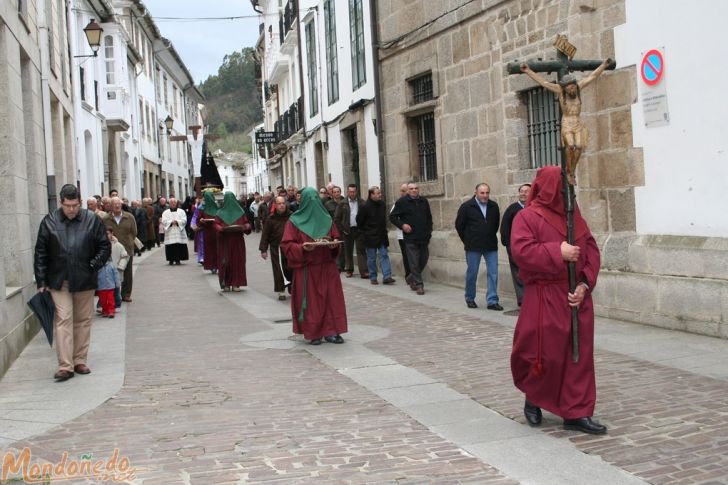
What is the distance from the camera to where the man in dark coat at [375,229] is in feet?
49.2

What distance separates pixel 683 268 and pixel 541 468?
4.84 metres

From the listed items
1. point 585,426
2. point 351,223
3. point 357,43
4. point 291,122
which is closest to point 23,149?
point 351,223

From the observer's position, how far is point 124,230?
1355 cm

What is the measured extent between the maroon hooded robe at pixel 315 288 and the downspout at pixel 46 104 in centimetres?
501

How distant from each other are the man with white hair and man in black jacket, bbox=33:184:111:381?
5.51 m

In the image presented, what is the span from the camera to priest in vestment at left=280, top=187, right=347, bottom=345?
9.17 m

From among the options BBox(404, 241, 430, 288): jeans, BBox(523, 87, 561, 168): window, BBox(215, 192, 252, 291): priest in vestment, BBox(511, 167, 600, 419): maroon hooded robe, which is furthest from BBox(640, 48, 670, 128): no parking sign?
BBox(215, 192, 252, 291): priest in vestment

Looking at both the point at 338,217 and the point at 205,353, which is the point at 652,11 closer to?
the point at 205,353

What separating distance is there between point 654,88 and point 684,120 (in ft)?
1.84

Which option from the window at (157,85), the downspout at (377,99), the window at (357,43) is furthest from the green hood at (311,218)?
the window at (157,85)

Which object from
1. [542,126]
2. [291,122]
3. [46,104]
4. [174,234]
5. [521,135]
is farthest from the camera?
[291,122]

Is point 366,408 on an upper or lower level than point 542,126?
lower

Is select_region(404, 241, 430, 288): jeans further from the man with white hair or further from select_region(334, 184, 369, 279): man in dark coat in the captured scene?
the man with white hair

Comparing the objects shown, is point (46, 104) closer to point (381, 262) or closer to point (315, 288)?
point (381, 262)
